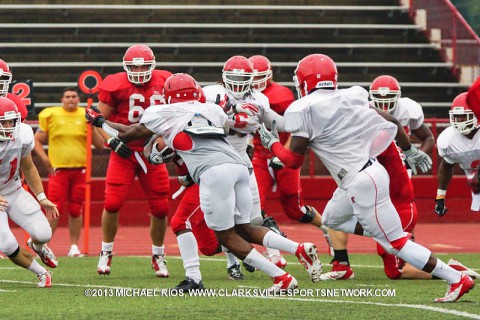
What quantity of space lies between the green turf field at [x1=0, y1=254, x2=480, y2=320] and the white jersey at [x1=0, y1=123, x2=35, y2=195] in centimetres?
73

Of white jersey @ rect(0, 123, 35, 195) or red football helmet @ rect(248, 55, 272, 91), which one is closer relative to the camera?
white jersey @ rect(0, 123, 35, 195)

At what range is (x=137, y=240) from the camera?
13820mm

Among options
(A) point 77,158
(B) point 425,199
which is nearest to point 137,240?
(A) point 77,158

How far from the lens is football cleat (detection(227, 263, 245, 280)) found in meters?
8.93

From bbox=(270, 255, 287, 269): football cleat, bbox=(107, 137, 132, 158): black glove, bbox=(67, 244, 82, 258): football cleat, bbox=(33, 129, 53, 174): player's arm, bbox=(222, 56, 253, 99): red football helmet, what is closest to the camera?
bbox=(107, 137, 132, 158): black glove

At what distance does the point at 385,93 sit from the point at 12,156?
2.97 m

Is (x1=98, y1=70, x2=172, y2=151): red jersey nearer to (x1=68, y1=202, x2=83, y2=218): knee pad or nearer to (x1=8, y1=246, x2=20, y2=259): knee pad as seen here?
(x1=8, y1=246, x2=20, y2=259): knee pad

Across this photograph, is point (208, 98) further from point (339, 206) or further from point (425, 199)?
point (425, 199)

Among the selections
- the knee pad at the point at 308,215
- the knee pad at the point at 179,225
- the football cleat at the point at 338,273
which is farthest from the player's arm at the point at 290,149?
the knee pad at the point at 308,215

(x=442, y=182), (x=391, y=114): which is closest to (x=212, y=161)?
(x=391, y=114)

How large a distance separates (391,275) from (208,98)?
75.9 inches

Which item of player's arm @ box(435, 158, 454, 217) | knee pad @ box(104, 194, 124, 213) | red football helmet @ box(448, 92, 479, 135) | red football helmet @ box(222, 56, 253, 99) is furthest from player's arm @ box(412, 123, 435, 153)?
knee pad @ box(104, 194, 124, 213)

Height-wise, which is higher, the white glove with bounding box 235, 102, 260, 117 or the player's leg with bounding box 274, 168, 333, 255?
the white glove with bounding box 235, 102, 260, 117

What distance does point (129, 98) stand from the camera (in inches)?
373
